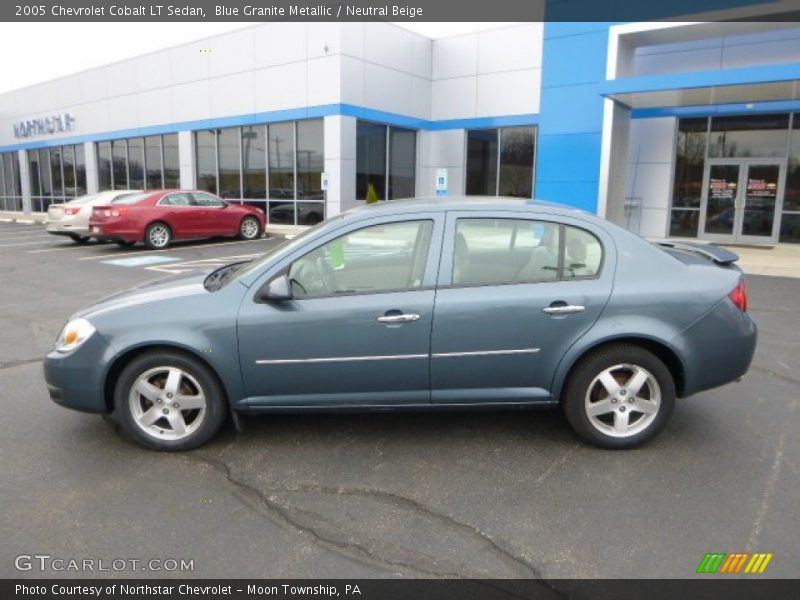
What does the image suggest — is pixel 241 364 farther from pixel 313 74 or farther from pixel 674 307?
pixel 313 74

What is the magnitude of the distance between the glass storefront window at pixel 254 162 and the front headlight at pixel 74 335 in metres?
17.8

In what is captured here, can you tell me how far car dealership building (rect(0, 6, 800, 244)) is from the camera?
1538 centimetres

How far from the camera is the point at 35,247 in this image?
1620 centimetres

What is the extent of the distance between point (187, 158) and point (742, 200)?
62.2ft

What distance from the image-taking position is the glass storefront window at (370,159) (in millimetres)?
19609

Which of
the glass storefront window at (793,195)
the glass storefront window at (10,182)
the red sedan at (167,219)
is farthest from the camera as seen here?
the glass storefront window at (10,182)

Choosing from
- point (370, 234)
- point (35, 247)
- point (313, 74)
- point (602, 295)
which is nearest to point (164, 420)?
point (370, 234)

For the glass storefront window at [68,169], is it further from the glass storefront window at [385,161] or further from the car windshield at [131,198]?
the glass storefront window at [385,161]

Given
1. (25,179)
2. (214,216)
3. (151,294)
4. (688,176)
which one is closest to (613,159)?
(688,176)

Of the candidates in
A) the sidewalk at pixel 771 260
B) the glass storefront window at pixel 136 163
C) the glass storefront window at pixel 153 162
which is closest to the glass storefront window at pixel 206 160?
the glass storefront window at pixel 153 162

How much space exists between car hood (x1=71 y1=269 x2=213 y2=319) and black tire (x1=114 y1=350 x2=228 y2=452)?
1.19ft

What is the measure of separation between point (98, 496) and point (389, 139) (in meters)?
18.7

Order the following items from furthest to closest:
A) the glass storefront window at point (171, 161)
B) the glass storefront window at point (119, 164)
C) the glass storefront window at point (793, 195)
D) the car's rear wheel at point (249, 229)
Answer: the glass storefront window at point (119, 164)
the glass storefront window at point (171, 161)
the car's rear wheel at point (249, 229)
the glass storefront window at point (793, 195)

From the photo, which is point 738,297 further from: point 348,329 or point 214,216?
point 214,216
